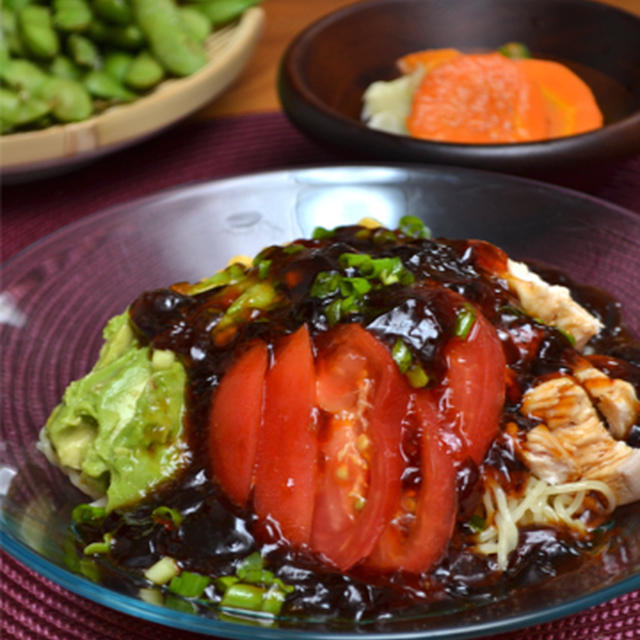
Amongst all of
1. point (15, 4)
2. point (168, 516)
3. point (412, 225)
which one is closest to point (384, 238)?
point (412, 225)

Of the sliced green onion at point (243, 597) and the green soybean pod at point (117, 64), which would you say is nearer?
the sliced green onion at point (243, 597)

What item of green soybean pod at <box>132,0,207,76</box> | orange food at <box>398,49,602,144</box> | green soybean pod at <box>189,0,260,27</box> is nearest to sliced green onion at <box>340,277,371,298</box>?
orange food at <box>398,49,602,144</box>

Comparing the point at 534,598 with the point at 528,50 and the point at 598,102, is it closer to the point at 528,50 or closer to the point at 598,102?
the point at 598,102

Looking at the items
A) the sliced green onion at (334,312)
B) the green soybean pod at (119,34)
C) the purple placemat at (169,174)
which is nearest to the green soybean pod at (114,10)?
the green soybean pod at (119,34)

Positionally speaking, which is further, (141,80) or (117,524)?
(141,80)

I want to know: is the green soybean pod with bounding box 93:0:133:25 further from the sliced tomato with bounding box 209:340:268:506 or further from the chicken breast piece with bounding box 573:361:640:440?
the chicken breast piece with bounding box 573:361:640:440

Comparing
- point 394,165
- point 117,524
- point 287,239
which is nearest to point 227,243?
point 287,239

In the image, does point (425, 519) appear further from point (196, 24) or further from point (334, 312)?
point (196, 24)

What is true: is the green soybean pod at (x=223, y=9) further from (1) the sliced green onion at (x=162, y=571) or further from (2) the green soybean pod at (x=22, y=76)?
(1) the sliced green onion at (x=162, y=571)
